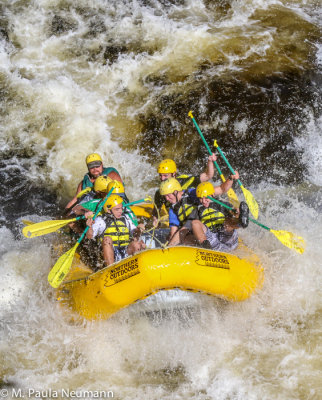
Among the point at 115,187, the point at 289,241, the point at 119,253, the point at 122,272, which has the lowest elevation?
the point at 119,253

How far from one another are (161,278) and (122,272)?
0.35m

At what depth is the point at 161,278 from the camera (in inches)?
154

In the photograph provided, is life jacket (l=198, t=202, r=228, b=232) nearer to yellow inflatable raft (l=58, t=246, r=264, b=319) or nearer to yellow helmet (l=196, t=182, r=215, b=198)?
yellow helmet (l=196, t=182, r=215, b=198)

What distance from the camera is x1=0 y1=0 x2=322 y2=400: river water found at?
4277 millimetres

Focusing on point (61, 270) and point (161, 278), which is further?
point (61, 270)

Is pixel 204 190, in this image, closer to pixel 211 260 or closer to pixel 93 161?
pixel 211 260

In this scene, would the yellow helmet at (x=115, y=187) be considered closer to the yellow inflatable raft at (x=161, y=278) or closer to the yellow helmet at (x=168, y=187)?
the yellow helmet at (x=168, y=187)

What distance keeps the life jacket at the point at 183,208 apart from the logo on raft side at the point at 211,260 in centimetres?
52

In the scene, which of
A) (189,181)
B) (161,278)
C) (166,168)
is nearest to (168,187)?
(166,168)

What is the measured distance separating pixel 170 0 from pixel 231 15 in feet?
4.19

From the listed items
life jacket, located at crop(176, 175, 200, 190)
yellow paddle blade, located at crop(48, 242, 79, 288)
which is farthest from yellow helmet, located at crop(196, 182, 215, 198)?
yellow paddle blade, located at crop(48, 242, 79, 288)

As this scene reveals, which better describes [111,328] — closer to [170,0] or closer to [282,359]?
[282,359]

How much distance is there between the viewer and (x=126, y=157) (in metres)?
6.52

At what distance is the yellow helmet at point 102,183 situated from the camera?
15.8ft
